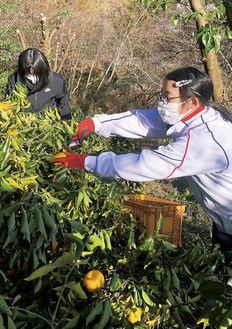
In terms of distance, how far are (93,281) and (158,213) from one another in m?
1.43

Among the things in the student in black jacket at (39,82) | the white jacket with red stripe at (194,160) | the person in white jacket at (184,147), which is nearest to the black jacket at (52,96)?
the student in black jacket at (39,82)

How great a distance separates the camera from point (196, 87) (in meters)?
2.05

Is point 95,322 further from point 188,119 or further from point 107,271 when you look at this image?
point 188,119

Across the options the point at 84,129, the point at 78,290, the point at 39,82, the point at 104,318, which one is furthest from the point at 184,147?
the point at 39,82

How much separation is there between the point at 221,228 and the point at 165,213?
86cm

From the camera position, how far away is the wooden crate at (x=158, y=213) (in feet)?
9.41

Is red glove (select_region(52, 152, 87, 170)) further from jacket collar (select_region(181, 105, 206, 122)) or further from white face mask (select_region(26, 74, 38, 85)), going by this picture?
white face mask (select_region(26, 74, 38, 85))

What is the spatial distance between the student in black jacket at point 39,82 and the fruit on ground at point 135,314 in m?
1.72

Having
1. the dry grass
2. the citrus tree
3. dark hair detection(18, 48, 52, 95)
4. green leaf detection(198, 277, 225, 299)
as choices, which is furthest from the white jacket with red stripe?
the dry grass

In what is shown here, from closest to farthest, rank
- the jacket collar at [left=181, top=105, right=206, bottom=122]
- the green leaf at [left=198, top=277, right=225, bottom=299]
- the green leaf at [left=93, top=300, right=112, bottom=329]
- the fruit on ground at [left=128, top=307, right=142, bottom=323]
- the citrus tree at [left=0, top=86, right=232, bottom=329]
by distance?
the green leaf at [left=198, top=277, right=225, bottom=299]
the green leaf at [left=93, top=300, right=112, bottom=329]
the citrus tree at [left=0, top=86, right=232, bottom=329]
the fruit on ground at [left=128, top=307, right=142, bottom=323]
the jacket collar at [left=181, top=105, right=206, bottom=122]

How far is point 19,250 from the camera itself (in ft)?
4.80

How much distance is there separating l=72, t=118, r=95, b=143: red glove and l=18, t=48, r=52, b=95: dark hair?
0.99m

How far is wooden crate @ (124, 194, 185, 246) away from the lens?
9.41ft

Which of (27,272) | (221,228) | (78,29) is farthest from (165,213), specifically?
(78,29)
